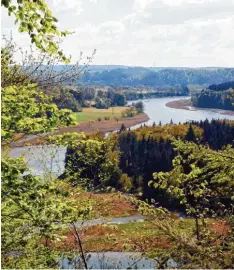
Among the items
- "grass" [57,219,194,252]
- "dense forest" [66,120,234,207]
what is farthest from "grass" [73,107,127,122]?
"grass" [57,219,194,252]

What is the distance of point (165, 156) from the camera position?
66.7 m

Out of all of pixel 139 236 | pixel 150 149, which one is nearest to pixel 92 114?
pixel 150 149

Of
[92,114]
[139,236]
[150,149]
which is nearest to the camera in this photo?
[139,236]

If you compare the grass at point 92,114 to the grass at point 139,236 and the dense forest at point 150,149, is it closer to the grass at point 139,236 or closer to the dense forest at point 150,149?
the dense forest at point 150,149

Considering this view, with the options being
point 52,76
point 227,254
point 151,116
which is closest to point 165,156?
point 52,76

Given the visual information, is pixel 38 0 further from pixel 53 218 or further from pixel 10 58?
pixel 10 58

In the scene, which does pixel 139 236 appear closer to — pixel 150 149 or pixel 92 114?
pixel 150 149

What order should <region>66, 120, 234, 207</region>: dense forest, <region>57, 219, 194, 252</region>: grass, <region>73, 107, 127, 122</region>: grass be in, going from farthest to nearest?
<region>73, 107, 127, 122</region>: grass → <region>66, 120, 234, 207</region>: dense forest → <region>57, 219, 194, 252</region>: grass

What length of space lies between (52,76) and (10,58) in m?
1.35

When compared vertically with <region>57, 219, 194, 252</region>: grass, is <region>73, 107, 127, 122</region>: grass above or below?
below

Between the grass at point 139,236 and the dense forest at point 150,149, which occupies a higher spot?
the grass at point 139,236

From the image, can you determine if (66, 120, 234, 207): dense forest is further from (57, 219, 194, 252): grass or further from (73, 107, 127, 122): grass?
(73, 107, 127, 122): grass

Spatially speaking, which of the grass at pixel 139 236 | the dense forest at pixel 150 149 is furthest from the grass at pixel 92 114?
the grass at pixel 139 236

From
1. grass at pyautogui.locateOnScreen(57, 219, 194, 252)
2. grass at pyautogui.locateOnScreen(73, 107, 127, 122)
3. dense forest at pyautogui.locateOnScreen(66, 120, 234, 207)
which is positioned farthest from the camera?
grass at pyautogui.locateOnScreen(73, 107, 127, 122)
